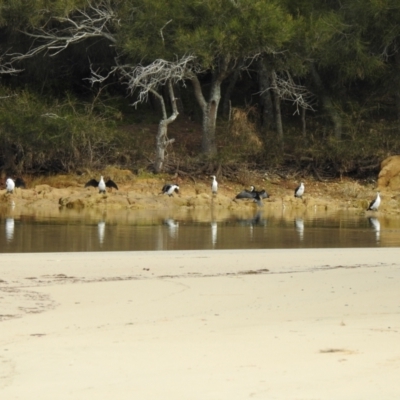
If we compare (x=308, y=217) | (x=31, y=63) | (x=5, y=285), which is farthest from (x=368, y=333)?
(x=31, y=63)

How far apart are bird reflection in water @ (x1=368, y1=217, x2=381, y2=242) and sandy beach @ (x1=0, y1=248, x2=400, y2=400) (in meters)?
6.06

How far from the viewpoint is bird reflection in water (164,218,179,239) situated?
1658 centimetres

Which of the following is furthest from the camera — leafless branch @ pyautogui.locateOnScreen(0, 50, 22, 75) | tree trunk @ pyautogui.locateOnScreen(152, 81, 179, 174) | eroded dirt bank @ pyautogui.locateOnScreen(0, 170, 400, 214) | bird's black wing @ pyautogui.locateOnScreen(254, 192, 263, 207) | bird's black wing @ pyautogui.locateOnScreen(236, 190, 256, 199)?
leafless branch @ pyautogui.locateOnScreen(0, 50, 22, 75)

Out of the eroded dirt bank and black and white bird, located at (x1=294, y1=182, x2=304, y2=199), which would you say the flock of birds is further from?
the eroded dirt bank

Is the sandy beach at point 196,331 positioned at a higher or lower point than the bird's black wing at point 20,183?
lower

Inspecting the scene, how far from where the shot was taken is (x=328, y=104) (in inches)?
1167

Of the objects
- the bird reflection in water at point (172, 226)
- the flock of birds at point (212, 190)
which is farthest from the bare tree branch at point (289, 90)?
the bird reflection in water at point (172, 226)

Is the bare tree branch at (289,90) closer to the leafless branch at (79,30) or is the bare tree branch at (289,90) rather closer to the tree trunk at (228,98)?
the tree trunk at (228,98)

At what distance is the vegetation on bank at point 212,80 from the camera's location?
26250mm

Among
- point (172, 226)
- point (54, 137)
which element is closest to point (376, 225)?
point (172, 226)

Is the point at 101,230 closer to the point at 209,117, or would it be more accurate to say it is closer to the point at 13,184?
the point at 13,184

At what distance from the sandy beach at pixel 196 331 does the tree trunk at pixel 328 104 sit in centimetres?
1822

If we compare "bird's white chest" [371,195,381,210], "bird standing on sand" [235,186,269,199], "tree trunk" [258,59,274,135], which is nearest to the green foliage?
"bird standing on sand" [235,186,269,199]

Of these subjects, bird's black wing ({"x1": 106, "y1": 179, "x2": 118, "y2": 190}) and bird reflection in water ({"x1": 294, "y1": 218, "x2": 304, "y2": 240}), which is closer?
bird reflection in water ({"x1": 294, "y1": 218, "x2": 304, "y2": 240})
